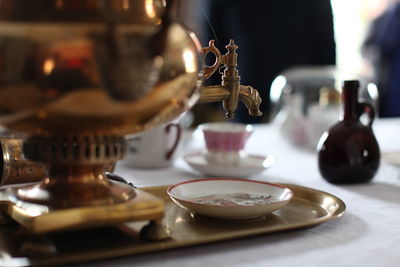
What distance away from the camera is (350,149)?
0.74 metres

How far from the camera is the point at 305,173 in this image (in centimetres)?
83

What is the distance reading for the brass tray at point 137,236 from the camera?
1.31 feet

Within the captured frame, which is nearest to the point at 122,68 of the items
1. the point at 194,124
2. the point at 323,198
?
the point at 323,198

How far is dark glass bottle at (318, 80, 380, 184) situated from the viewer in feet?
2.42

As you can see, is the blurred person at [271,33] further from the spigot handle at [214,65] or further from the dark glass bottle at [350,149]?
the spigot handle at [214,65]

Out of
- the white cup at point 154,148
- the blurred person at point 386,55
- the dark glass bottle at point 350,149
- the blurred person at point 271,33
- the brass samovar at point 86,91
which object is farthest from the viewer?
the blurred person at point 386,55

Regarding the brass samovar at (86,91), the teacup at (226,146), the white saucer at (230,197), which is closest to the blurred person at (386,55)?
the teacup at (226,146)

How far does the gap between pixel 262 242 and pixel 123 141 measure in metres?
0.14

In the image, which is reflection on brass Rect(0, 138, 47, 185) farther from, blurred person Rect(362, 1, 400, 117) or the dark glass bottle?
blurred person Rect(362, 1, 400, 117)

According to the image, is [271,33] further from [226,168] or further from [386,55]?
[226,168]

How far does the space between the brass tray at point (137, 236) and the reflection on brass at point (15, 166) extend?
13cm

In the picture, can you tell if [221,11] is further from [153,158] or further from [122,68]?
[122,68]


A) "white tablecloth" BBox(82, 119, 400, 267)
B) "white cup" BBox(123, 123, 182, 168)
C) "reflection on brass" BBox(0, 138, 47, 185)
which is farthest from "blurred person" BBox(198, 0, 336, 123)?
"reflection on brass" BBox(0, 138, 47, 185)

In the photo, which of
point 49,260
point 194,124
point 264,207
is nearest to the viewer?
point 49,260
